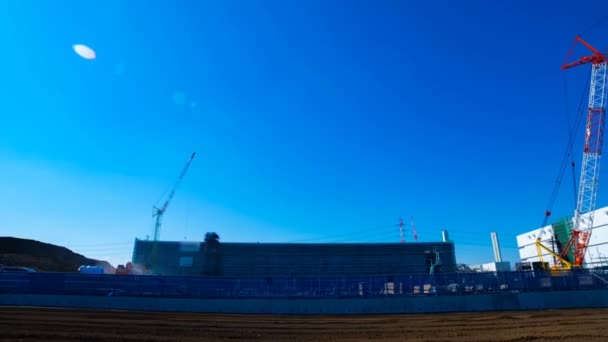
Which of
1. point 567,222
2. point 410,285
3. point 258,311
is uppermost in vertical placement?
point 567,222

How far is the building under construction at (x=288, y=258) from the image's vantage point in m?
69.8

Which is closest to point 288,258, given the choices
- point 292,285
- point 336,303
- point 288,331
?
point 292,285

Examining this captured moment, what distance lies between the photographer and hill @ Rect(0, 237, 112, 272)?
2847 inches

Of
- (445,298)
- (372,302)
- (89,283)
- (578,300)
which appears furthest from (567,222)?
(89,283)

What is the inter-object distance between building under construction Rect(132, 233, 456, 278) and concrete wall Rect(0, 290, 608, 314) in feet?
135

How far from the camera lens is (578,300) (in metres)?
28.0

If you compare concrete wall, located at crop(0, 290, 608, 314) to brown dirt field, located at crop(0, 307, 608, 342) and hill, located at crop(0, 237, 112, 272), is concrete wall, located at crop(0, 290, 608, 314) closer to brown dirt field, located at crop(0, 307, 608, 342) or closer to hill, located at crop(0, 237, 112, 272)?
brown dirt field, located at crop(0, 307, 608, 342)

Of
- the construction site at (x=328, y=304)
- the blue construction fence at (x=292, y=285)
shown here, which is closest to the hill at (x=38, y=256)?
the construction site at (x=328, y=304)

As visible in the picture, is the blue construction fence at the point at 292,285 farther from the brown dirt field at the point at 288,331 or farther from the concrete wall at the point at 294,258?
the concrete wall at the point at 294,258

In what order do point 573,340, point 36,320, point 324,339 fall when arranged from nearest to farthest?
1. point 573,340
2. point 324,339
3. point 36,320

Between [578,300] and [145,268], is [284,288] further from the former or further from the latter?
[145,268]

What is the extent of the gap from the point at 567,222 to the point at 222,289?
2960 inches

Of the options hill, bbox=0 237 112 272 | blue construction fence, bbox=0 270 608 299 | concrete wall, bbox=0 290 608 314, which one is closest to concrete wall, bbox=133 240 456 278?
hill, bbox=0 237 112 272

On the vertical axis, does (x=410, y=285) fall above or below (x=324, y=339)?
above
